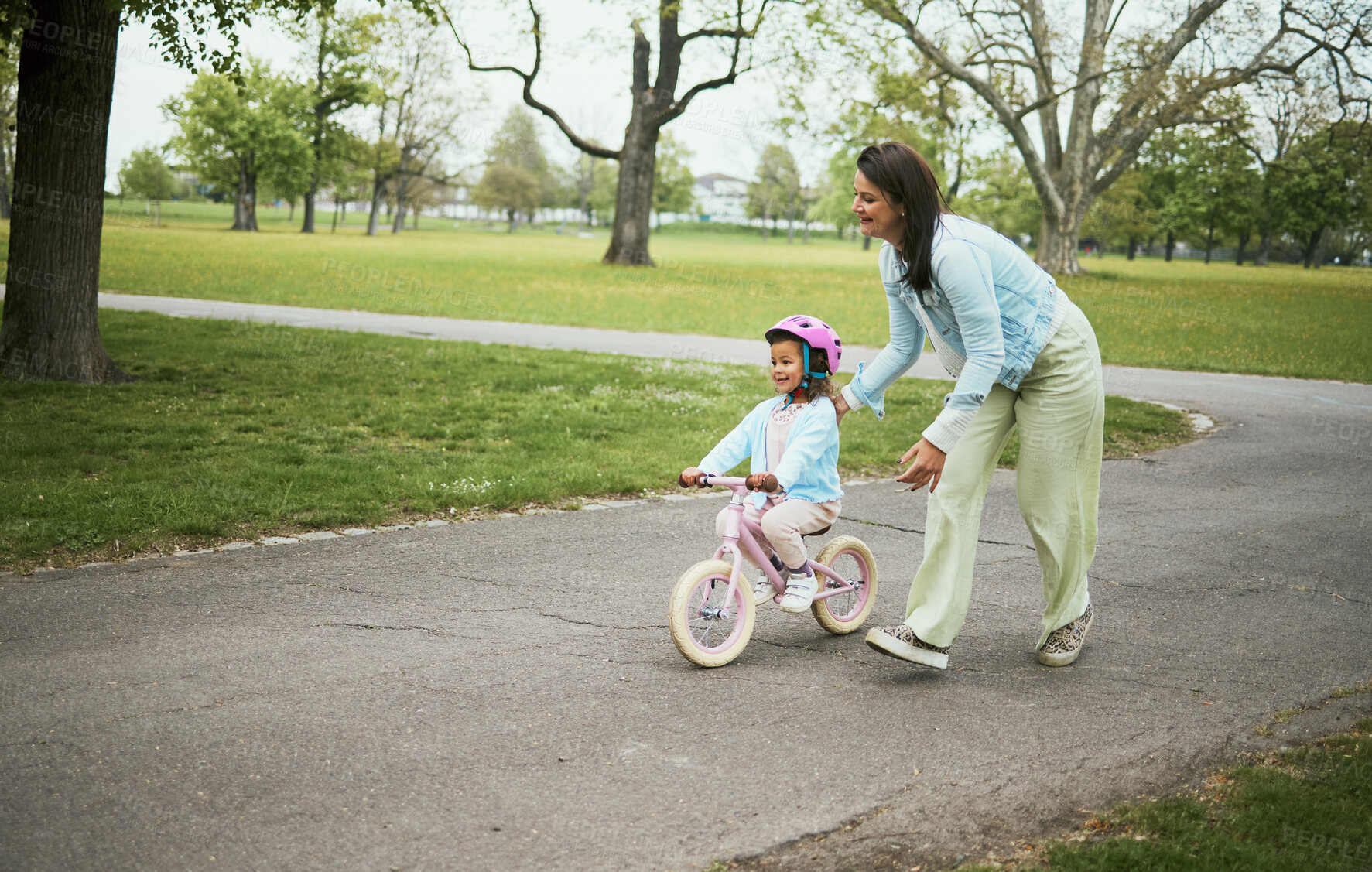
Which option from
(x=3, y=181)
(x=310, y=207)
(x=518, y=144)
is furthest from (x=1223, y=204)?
(x=3, y=181)

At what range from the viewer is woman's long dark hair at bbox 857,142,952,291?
3637 millimetres

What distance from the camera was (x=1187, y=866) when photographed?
9.13 feet

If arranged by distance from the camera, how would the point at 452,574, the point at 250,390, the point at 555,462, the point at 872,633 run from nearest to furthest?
1. the point at 872,633
2. the point at 452,574
3. the point at 555,462
4. the point at 250,390

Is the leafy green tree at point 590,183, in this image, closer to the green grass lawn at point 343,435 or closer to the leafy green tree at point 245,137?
the leafy green tree at point 245,137

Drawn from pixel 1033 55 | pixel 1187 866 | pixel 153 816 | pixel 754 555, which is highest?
pixel 1033 55

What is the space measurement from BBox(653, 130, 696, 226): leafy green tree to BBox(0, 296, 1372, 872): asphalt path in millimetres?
110854

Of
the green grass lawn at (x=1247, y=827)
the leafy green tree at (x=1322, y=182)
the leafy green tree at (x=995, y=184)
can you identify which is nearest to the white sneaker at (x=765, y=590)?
the green grass lawn at (x=1247, y=827)

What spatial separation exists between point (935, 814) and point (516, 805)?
1.24m

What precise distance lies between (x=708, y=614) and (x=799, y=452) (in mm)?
747

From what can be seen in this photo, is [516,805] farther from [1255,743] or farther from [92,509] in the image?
[92,509]

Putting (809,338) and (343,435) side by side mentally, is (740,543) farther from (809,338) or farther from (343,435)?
(343,435)

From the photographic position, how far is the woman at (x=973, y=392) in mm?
3686

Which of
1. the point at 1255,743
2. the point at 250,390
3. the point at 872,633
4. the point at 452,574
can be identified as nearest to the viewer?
the point at 1255,743

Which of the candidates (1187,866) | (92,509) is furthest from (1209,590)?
(92,509)
